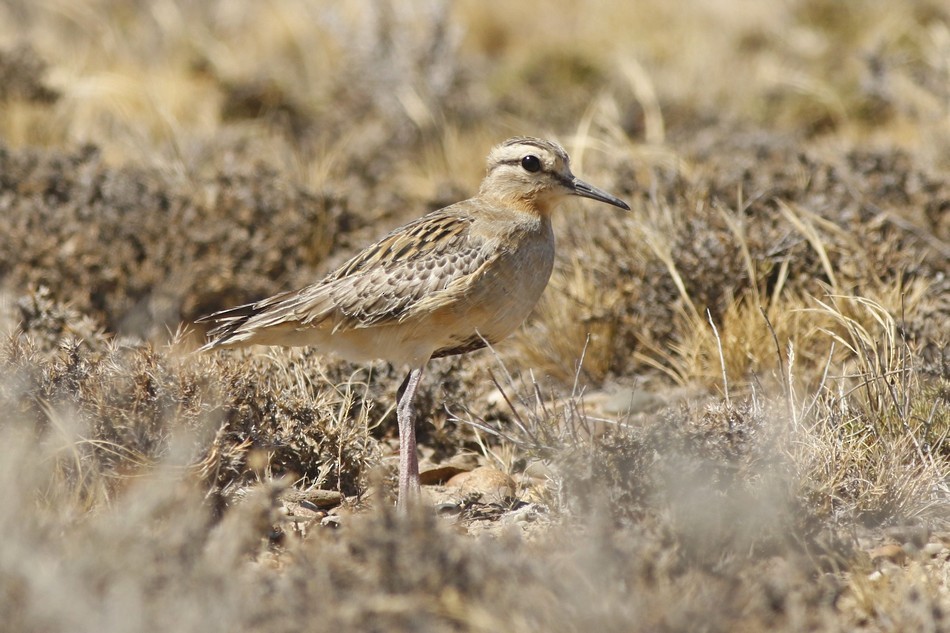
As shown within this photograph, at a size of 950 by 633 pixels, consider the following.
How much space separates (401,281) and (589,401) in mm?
2076

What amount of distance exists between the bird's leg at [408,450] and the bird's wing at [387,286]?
1.46 feet

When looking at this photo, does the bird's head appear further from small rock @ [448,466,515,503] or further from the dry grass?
small rock @ [448,466,515,503]

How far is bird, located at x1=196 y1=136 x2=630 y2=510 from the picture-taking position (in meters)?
6.05

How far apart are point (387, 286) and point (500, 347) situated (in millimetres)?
2359

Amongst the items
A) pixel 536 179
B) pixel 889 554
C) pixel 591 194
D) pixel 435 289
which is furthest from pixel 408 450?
pixel 889 554

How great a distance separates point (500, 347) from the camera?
27.6ft

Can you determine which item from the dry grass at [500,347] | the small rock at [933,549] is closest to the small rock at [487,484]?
the dry grass at [500,347]

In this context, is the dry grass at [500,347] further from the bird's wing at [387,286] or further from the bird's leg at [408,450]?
the bird's wing at [387,286]

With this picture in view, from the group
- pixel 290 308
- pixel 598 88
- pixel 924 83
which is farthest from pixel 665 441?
pixel 598 88

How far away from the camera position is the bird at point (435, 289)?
19.9 feet

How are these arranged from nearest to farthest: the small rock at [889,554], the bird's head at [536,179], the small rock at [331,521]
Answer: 1. the small rock at [889,554]
2. the small rock at [331,521]
3. the bird's head at [536,179]

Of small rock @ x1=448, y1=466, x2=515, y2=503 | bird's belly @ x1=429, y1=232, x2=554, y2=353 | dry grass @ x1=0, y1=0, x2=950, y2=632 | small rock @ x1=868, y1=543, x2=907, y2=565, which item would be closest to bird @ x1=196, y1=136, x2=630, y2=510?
bird's belly @ x1=429, y1=232, x2=554, y2=353

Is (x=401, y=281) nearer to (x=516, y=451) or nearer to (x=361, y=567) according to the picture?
(x=516, y=451)

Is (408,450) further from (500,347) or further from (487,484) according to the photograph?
(500,347)
